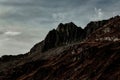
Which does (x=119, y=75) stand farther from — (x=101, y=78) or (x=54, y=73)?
(x=54, y=73)

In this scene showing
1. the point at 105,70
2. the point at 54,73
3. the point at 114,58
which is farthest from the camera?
the point at 54,73

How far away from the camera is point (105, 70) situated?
15550 cm

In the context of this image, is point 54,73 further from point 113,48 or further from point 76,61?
point 113,48

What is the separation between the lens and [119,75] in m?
142

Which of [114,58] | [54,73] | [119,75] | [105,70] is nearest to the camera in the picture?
[119,75]

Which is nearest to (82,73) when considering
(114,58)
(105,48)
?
(114,58)

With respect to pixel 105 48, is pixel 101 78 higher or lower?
lower

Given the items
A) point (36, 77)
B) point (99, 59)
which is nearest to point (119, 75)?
point (99, 59)

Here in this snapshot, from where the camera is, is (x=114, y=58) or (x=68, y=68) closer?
(x=114, y=58)

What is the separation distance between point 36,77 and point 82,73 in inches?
1419

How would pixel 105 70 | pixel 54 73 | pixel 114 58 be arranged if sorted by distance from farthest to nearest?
pixel 54 73 → pixel 114 58 → pixel 105 70

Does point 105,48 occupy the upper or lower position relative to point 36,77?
upper

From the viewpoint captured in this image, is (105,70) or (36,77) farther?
(36,77)

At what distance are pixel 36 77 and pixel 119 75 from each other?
6355 cm
